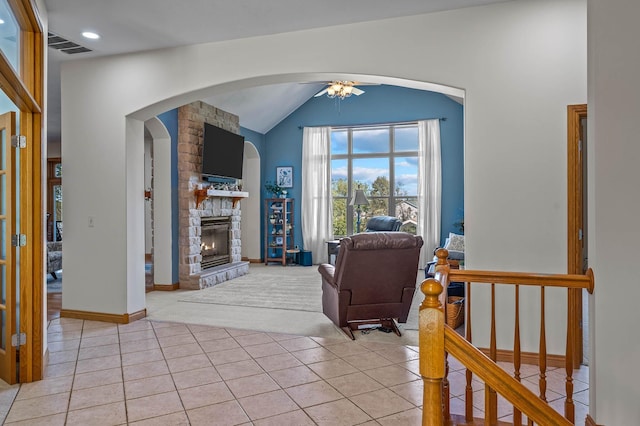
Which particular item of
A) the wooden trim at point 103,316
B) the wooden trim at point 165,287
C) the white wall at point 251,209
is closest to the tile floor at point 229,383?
the wooden trim at point 103,316

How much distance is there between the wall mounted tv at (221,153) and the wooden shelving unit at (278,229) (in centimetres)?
152

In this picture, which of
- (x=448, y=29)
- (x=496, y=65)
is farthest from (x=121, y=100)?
(x=496, y=65)

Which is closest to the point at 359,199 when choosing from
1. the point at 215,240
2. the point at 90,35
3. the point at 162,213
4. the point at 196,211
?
the point at 215,240

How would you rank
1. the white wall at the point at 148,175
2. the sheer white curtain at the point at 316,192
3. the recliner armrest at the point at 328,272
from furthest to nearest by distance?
1. the white wall at the point at 148,175
2. the sheer white curtain at the point at 316,192
3. the recliner armrest at the point at 328,272

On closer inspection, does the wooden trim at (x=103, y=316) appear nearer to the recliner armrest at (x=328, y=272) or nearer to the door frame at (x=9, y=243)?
the door frame at (x=9, y=243)

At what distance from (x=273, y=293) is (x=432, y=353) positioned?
4.83m

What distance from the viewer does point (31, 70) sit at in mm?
3029

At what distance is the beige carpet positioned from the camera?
536cm

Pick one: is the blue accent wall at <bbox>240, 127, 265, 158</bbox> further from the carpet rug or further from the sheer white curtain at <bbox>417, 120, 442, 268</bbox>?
the sheer white curtain at <bbox>417, 120, 442, 268</bbox>

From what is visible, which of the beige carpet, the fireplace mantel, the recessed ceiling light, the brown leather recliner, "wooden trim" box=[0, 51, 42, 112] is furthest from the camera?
the fireplace mantel

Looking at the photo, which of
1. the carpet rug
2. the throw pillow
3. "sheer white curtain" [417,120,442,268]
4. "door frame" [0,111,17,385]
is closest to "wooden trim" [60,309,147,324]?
the carpet rug

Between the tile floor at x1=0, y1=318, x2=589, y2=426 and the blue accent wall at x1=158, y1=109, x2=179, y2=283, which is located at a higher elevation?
the blue accent wall at x1=158, y1=109, x2=179, y2=283

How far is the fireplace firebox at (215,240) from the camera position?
7.28m

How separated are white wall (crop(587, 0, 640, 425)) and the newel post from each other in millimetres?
954
